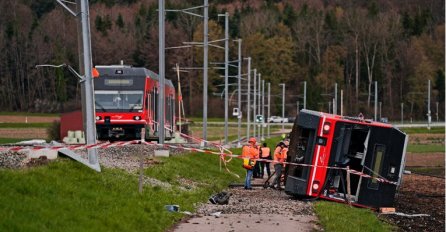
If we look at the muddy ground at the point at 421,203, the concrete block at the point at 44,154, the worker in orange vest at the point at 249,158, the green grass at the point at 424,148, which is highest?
the concrete block at the point at 44,154

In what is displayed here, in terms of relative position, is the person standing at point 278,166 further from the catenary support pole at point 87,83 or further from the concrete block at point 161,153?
the catenary support pole at point 87,83

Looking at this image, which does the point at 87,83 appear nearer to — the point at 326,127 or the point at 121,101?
the point at 326,127

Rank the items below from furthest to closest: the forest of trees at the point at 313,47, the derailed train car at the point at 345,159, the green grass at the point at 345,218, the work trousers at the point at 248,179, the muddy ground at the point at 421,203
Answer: the forest of trees at the point at 313,47 → the work trousers at the point at 248,179 → the derailed train car at the point at 345,159 → the muddy ground at the point at 421,203 → the green grass at the point at 345,218

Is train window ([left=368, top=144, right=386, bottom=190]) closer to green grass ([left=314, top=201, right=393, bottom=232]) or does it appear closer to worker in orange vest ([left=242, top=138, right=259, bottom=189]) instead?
green grass ([left=314, top=201, right=393, bottom=232])

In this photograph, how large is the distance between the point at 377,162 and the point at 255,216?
23.0 ft

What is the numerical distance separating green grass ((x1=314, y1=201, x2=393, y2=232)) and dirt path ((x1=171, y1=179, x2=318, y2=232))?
0.25 meters

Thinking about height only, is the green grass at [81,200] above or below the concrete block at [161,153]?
above

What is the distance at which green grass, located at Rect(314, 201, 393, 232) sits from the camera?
19812mm

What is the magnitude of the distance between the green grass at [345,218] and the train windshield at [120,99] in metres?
19.5

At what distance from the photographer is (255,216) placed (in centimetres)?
2033

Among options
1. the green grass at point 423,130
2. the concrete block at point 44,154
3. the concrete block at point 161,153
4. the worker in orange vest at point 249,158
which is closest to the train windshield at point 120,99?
the concrete block at point 161,153

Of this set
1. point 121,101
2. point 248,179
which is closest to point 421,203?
point 248,179

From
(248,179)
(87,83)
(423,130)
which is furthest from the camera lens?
(423,130)

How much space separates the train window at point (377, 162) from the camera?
1037 inches
